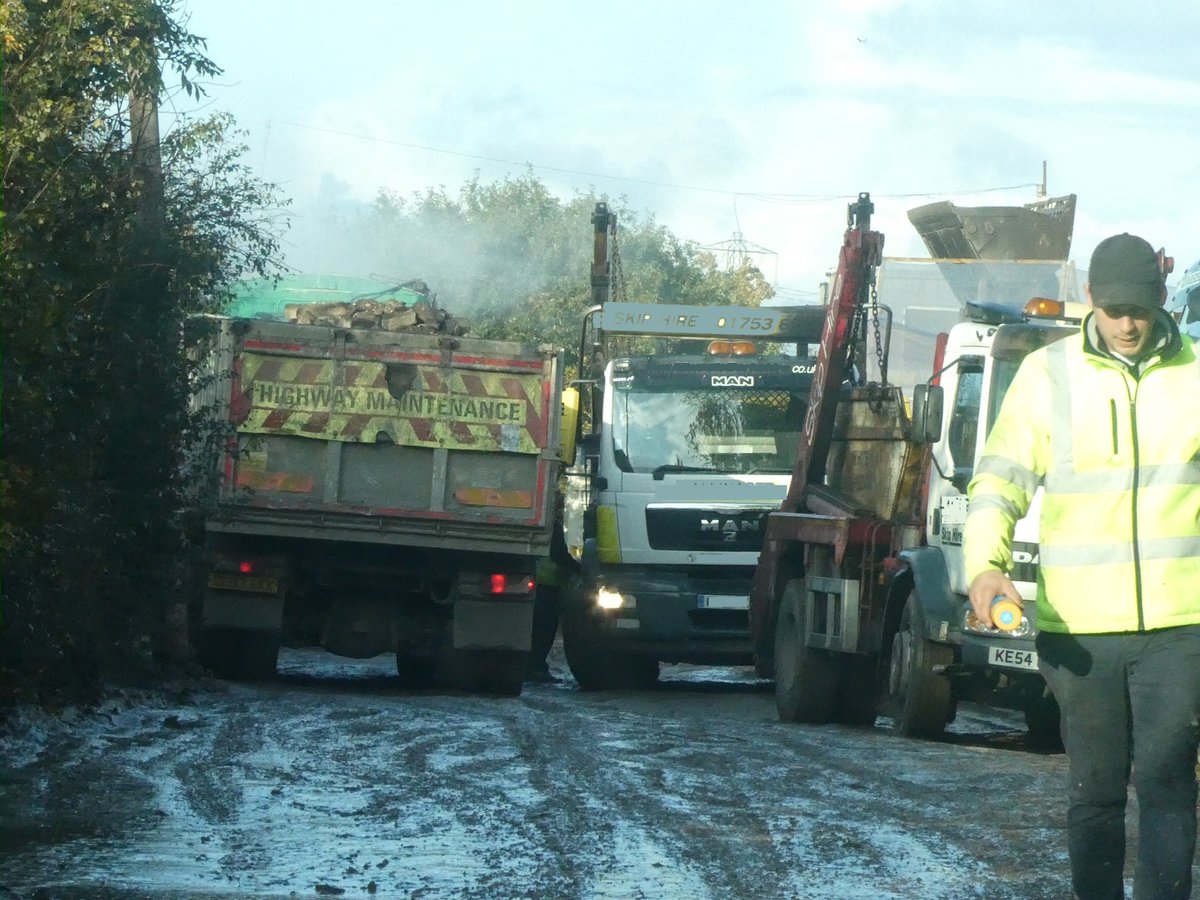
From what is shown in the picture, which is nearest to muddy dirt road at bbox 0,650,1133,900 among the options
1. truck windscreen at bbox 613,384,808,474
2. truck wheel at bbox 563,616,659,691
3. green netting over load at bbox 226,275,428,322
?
truck wheel at bbox 563,616,659,691

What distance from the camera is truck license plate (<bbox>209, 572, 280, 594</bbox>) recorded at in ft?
45.7

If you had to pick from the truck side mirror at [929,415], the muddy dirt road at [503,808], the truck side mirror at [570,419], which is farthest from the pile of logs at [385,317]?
the truck side mirror at [929,415]

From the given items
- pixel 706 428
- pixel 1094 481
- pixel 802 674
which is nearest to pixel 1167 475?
pixel 1094 481

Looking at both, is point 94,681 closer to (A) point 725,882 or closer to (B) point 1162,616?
(A) point 725,882

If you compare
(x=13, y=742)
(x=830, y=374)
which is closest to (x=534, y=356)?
(x=830, y=374)

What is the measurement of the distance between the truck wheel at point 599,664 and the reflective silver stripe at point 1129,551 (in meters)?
11.3

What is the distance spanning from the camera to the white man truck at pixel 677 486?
1541cm

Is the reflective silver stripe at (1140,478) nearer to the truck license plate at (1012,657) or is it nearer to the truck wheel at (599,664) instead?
the truck license plate at (1012,657)

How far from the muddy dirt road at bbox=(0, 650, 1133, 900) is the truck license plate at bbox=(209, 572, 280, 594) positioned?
212cm

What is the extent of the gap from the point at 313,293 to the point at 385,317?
1429 cm

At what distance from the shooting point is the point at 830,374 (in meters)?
13.2

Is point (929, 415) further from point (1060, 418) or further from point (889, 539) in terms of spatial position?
point (1060, 418)

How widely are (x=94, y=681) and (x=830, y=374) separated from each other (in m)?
5.36

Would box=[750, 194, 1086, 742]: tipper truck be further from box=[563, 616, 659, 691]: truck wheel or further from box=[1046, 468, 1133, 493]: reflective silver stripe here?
box=[1046, 468, 1133, 493]: reflective silver stripe
